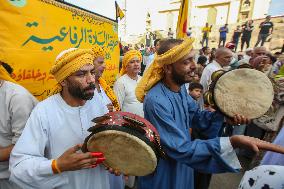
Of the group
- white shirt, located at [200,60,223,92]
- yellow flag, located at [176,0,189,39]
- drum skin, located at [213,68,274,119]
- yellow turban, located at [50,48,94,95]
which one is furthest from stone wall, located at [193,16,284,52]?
yellow turban, located at [50,48,94,95]

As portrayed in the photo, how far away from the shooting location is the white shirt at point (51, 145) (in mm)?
1577

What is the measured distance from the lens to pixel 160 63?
7.27 ft

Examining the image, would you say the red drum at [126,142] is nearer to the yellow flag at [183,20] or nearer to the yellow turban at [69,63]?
the yellow turban at [69,63]

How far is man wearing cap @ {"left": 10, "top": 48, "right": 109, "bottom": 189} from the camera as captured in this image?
1.55 m

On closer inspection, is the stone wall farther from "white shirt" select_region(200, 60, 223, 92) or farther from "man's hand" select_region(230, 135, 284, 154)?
"man's hand" select_region(230, 135, 284, 154)

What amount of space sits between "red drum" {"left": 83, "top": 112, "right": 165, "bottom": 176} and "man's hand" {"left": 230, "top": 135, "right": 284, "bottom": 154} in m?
0.51

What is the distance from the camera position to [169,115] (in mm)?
1975

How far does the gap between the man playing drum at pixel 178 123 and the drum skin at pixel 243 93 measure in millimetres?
112

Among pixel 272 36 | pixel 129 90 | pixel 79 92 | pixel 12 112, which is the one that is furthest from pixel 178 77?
pixel 272 36

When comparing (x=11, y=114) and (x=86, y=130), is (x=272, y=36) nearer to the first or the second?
(x=86, y=130)

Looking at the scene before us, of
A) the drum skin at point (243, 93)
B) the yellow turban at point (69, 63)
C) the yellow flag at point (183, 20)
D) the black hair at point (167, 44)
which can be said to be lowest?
the drum skin at point (243, 93)

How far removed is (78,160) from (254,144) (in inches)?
43.2

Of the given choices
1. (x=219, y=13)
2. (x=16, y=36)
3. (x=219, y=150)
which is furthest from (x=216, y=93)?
(x=219, y=13)

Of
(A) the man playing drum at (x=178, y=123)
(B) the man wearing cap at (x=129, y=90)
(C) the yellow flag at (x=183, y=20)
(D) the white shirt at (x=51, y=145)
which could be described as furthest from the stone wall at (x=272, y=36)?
(D) the white shirt at (x=51, y=145)
